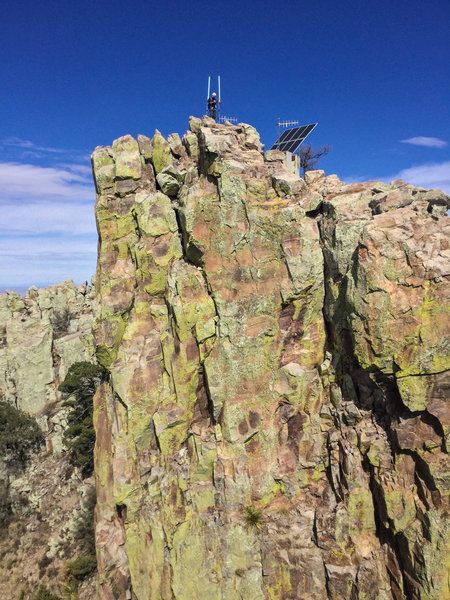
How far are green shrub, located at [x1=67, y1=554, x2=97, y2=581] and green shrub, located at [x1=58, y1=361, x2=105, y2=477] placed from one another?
10.9m

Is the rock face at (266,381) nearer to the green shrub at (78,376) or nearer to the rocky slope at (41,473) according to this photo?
the rocky slope at (41,473)

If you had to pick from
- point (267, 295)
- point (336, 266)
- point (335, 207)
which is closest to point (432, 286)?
point (336, 266)

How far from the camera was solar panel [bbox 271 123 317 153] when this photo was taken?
31.8m

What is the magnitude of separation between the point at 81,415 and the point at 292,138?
Answer: 41.8 meters

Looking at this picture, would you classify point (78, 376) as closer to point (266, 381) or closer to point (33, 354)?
point (33, 354)

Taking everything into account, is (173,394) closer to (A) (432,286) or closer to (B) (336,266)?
(B) (336,266)

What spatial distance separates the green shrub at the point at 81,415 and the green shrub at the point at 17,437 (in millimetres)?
5745

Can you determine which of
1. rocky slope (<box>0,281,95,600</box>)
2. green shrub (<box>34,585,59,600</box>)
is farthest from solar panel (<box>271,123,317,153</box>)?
green shrub (<box>34,585,59,600</box>)

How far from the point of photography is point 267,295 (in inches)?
834

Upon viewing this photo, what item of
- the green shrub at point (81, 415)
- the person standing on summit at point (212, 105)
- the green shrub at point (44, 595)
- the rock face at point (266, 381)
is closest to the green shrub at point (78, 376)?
the green shrub at point (81, 415)

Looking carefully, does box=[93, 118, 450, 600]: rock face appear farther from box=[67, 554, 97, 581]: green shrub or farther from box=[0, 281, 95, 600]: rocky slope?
box=[67, 554, 97, 581]: green shrub

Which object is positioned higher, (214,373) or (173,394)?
(214,373)

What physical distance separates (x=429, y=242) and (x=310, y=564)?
18637 millimetres

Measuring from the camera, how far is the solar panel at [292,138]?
31.8 metres
